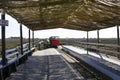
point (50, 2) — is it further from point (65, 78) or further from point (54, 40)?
point (54, 40)

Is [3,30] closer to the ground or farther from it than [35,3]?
closer to the ground

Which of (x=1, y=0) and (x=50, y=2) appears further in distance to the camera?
(x=50, y=2)

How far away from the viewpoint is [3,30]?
13.5m

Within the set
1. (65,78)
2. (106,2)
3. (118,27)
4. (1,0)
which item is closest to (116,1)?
(106,2)

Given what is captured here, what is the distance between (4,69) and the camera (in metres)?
13.3

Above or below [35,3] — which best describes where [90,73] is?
below

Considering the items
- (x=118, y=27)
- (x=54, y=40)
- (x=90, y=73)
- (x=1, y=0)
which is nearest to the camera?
(x=1, y=0)

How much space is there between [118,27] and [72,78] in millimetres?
8501

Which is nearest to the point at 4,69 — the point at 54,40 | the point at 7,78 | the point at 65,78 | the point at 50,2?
the point at 7,78

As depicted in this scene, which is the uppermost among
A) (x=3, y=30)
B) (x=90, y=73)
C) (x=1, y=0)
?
(x=1, y=0)

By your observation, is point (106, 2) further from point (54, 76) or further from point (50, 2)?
point (54, 76)

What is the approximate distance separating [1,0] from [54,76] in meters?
4.00

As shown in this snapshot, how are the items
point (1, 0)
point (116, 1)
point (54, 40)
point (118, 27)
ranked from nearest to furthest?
point (1, 0)
point (116, 1)
point (118, 27)
point (54, 40)

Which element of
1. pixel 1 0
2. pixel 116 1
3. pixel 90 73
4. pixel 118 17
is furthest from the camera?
pixel 118 17
